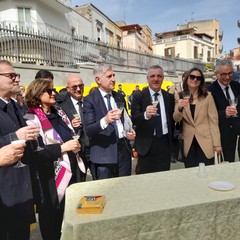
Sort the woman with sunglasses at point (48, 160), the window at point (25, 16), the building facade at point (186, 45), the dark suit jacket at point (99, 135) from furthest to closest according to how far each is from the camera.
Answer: the building facade at point (186, 45)
the window at point (25, 16)
the dark suit jacket at point (99, 135)
the woman with sunglasses at point (48, 160)

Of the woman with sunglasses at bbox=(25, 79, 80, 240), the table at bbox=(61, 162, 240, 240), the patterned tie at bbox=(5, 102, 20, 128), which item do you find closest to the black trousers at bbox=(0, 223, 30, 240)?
the woman with sunglasses at bbox=(25, 79, 80, 240)

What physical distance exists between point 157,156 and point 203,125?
28.9 inches

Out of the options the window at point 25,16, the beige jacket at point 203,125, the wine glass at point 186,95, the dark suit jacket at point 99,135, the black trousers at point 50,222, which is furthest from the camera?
the window at point 25,16

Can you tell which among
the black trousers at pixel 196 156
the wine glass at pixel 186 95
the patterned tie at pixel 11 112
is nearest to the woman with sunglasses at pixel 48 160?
the patterned tie at pixel 11 112

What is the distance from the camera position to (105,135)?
3.08 meters

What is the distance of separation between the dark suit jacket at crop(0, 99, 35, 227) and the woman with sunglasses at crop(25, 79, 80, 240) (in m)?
0.26

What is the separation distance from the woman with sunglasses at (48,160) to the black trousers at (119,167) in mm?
366

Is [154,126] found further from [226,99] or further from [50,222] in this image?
[50,222]

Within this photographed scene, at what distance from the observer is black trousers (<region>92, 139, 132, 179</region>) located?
3113 millimetres

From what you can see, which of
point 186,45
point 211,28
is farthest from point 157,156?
point 211,28

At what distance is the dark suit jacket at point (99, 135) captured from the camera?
121 inches

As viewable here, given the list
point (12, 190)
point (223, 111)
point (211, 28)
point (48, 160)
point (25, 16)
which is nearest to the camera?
point (12, 190)

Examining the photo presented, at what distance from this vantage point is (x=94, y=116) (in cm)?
314

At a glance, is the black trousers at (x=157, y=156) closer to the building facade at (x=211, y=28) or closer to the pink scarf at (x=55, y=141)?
the pink scarf at (x=55, y=141)
